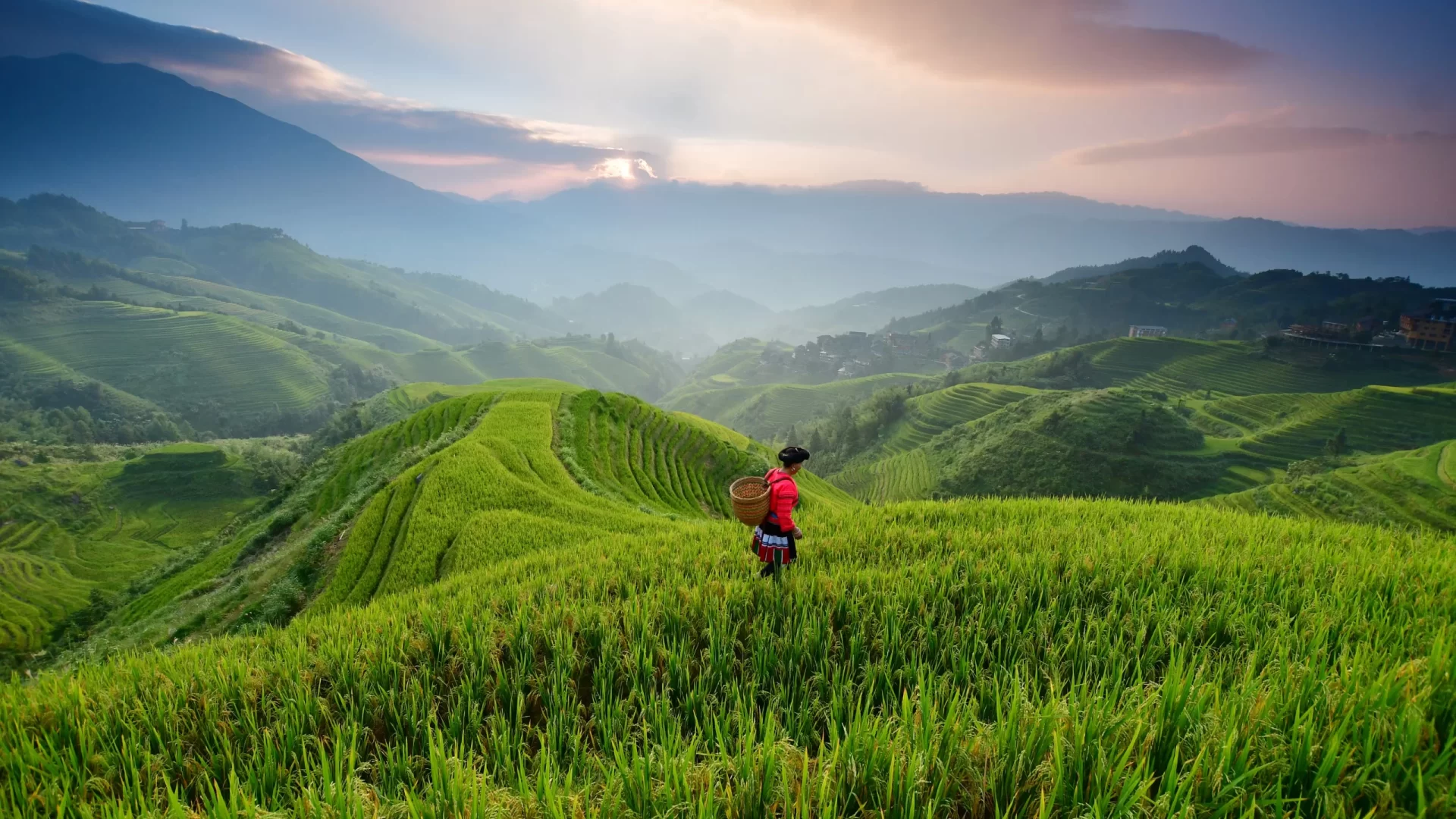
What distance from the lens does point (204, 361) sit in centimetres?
16888

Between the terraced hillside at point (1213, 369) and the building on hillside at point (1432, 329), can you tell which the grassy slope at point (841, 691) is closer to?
the terraced hillside at point (1213, 369)

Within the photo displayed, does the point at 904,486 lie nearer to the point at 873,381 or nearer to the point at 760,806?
the point at 760,806

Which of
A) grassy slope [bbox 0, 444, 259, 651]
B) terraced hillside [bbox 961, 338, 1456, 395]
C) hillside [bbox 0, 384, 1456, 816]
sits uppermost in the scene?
terraced hillside [bbox 961, 338, 1456, 395]

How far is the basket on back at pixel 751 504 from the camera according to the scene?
6.49 meters

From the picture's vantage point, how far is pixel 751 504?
21.4 ft

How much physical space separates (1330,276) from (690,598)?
296801mm

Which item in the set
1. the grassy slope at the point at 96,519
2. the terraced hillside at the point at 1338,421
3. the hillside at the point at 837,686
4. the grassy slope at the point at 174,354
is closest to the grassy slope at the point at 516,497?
the hillside at the point at 837,686

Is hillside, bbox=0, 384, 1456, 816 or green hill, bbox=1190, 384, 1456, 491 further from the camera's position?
green hill, bbox=1190, 384, 1456, 491

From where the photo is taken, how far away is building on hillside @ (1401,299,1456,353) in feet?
388

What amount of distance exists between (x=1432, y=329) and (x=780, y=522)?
19128 cm

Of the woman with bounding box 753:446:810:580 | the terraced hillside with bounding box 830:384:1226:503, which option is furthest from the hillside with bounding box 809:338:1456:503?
the woman with bounding box 753:446:810:580

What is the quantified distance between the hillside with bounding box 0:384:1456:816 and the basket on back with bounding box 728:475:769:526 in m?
0.82

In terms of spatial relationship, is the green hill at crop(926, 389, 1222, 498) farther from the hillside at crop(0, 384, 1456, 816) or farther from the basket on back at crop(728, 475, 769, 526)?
the basket on back at crop(728, 475, 769, 526)

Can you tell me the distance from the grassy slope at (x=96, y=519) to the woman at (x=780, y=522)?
58.5 metres
